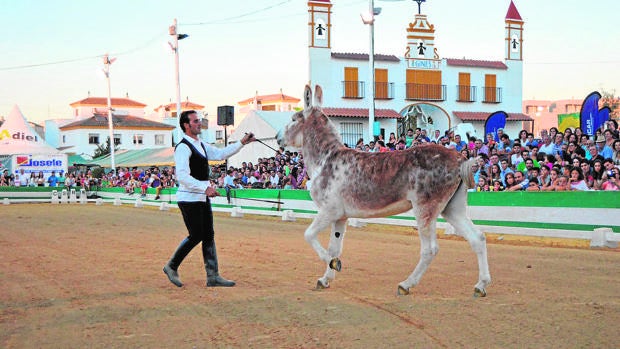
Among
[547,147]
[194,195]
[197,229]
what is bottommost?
[197,229]

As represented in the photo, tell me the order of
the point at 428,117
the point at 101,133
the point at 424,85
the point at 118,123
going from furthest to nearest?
the point at 118,123, the point at 101,133, the point at 428,117, the point at 424,85

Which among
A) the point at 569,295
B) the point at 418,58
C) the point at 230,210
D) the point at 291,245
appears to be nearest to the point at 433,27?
the point at 418,58

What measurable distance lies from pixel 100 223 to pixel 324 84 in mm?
25441

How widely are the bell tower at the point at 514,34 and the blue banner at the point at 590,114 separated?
109 feet

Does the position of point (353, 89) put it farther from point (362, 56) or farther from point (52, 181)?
point (52, 181)

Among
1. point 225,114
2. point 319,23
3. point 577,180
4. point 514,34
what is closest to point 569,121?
point 514,34

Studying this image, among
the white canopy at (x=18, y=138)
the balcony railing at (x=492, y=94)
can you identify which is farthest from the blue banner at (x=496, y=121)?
the white canopy at (x=18, y=138)

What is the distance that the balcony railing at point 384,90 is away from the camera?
48.2 metres

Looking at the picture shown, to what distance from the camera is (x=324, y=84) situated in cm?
4588

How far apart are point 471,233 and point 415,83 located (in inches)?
1668

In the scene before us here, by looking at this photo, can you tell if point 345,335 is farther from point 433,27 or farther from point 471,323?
point 433,27

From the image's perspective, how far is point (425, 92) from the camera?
49812mm

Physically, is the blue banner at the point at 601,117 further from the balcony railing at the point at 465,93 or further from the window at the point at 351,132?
the balcony railing at the point at 465,93

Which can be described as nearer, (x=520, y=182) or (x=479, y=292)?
(x=479, y=292)
